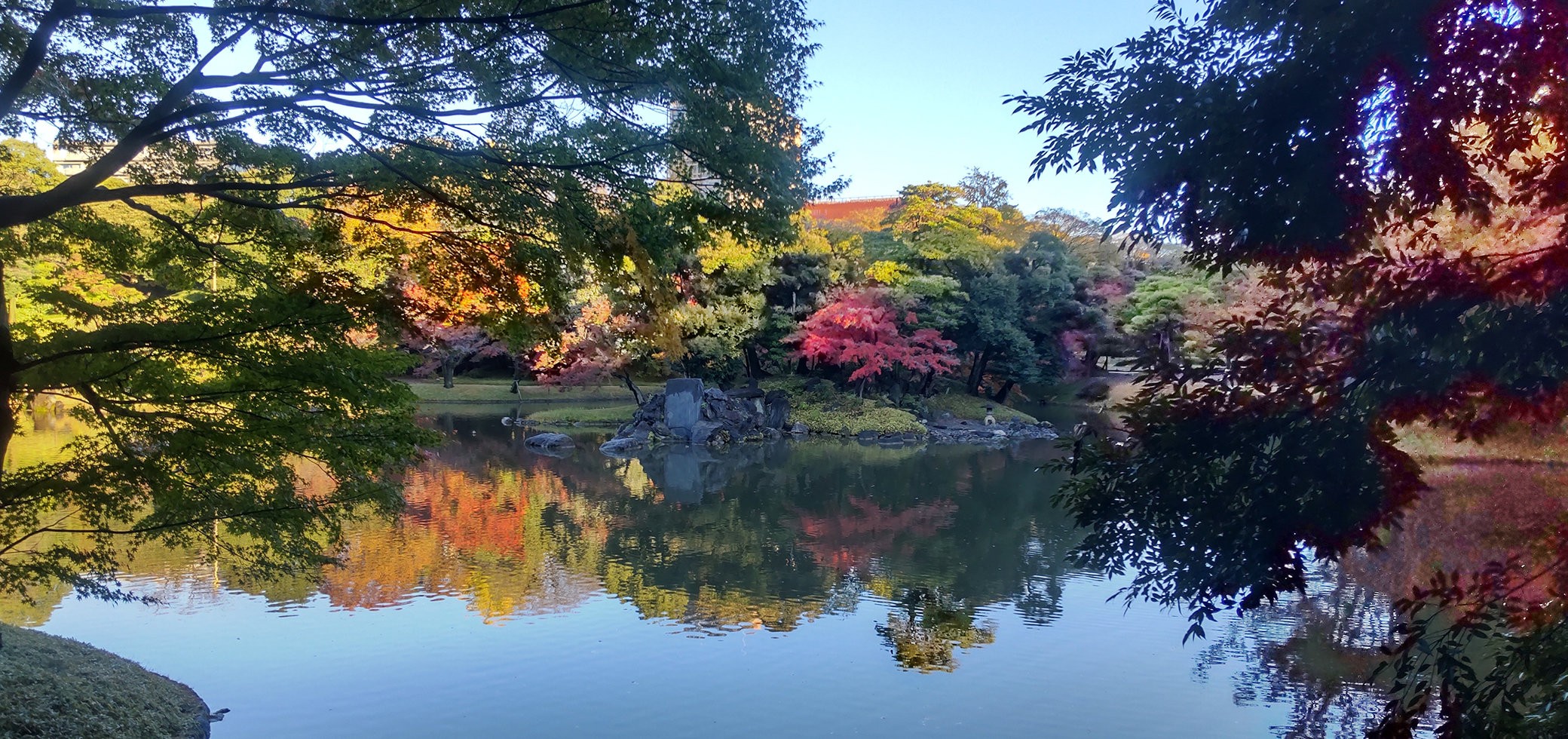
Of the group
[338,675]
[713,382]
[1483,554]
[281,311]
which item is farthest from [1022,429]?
[281,311]

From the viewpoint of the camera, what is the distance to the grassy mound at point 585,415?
858 inches

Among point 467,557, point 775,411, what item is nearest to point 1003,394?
point 775,411

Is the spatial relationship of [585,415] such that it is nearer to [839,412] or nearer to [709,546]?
[839,412]

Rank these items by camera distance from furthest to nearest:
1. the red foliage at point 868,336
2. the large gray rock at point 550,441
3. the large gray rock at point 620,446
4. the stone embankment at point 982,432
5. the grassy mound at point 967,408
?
the grassy mound at point 967,408, the red foliage at point 868,336, the stone embankment at point 982,432, the large gray rock at point 550,441, the large gray rock at point 620,446

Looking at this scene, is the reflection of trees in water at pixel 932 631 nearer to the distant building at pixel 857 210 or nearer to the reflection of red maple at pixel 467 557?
the reflection of red maple at pixel 467 557

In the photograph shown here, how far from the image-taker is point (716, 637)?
693 cm

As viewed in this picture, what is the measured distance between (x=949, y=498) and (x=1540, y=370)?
10.6 metres

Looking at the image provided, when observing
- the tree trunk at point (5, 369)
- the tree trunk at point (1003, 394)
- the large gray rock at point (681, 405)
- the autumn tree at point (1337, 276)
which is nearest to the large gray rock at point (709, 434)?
the large gray rock at point (681, 405)

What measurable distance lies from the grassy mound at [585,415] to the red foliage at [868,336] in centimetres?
429

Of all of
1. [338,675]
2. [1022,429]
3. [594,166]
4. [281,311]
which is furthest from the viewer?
[1022,429]

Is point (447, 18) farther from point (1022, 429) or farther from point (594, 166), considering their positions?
point (1022, 429)

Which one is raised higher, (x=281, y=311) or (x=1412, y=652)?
(x=281, y=311)

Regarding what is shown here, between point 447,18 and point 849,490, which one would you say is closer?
point 447,18

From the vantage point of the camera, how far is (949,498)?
13.1 meters
